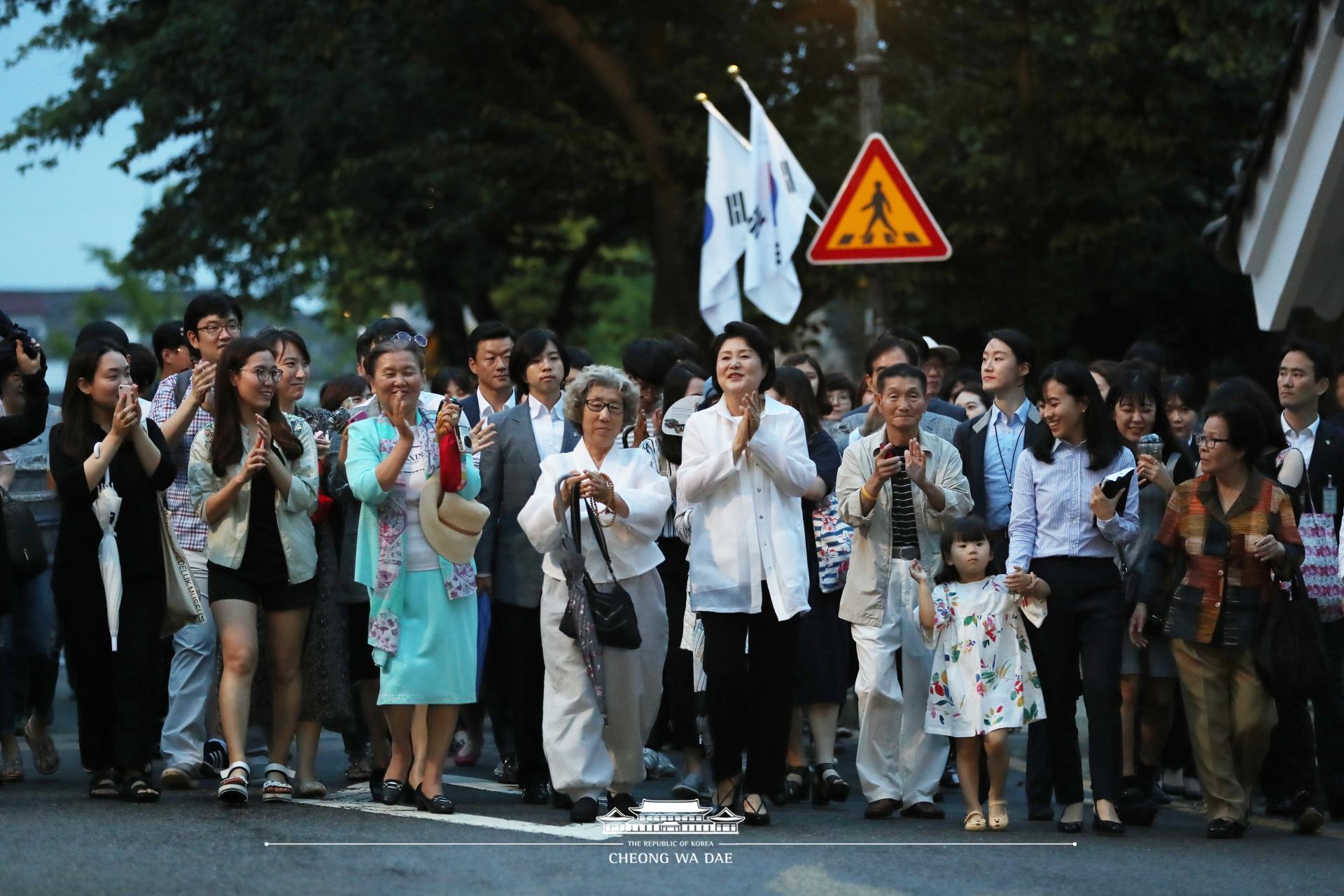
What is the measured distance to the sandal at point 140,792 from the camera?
7988 millimetres

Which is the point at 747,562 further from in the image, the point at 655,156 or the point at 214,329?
the point at 655,156

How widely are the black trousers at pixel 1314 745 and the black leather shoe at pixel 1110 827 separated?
793 mm

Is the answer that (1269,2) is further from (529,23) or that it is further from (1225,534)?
(1225,534)

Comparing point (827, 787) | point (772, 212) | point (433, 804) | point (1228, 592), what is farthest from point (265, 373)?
point (772, 212)

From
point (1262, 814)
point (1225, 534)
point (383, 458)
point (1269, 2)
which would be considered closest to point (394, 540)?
point (383, 458)

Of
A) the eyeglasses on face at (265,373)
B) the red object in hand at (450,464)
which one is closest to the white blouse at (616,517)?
the red object in hand at (450,464)

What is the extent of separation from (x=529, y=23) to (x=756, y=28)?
2.64 metres

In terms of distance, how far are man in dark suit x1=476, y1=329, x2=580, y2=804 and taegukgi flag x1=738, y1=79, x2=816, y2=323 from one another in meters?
4.44

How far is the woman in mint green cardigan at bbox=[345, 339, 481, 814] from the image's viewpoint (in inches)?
312

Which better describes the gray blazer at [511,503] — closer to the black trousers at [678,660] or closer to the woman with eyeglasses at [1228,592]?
the black trousers at [678,660]

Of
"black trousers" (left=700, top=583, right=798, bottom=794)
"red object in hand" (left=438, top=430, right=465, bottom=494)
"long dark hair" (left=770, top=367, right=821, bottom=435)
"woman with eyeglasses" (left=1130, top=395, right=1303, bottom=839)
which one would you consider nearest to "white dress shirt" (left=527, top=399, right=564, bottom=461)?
"red object in hand" (left=438, top=430, right=465, bottom=494)

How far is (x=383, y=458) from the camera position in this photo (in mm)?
8047

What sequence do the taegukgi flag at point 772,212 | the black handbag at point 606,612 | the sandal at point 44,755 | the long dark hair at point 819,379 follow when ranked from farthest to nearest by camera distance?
the taegukgi flag at point 772,212 < the long dark hair at point 819,379 < the sandal at point 44,755 < the black handbag at point 606,612

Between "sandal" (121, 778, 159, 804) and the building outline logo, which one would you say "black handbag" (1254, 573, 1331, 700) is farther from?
"sandal" (121, 778, 159, 804)
